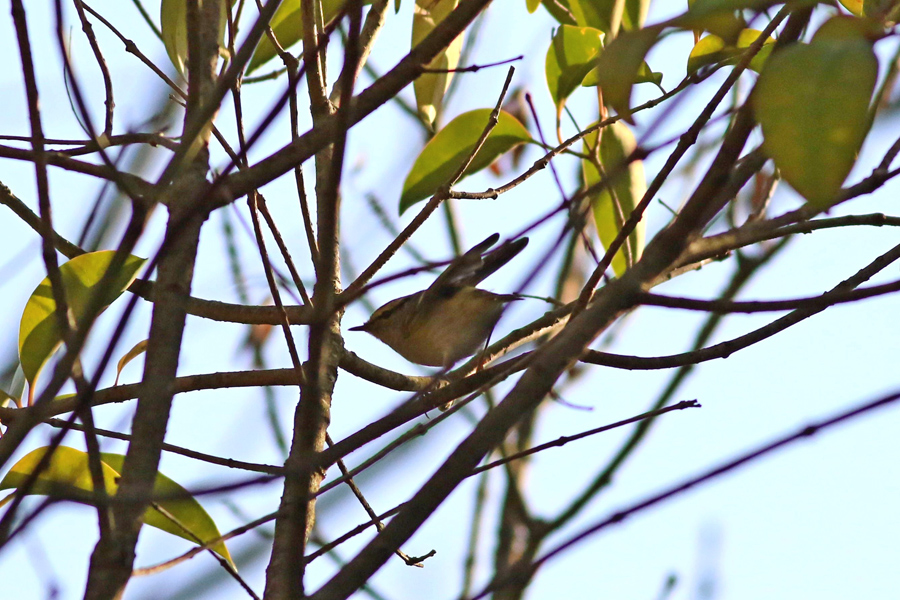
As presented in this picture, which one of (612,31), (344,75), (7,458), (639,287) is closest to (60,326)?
(7,458)

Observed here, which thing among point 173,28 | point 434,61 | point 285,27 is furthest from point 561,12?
point 173,28

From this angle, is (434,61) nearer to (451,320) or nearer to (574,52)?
(574,52)

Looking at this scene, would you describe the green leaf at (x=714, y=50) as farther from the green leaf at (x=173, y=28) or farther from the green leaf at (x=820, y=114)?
the green leaf at (x=173, y=28)

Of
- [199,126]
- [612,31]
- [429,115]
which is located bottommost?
[199,126]

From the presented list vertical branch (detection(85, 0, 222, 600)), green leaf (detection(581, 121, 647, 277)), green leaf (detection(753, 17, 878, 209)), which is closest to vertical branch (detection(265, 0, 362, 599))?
vertical branch (detection(85, 0, 222, 600))

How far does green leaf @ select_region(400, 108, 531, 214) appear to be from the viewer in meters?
2.38

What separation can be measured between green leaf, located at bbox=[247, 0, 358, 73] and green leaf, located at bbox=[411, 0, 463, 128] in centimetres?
15

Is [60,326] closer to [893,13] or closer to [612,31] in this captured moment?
[893,13]

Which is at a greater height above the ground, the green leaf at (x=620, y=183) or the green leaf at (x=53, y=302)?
the green leaf at (x=620, y=183)


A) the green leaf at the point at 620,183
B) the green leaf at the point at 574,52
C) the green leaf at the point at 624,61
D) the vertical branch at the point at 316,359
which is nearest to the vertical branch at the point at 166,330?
the vertical branch at the point at 316,359

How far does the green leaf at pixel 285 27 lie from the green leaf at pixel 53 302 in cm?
73

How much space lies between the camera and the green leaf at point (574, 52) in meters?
2.16

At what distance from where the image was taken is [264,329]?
3.82 metres

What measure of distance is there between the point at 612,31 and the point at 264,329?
223 cm
